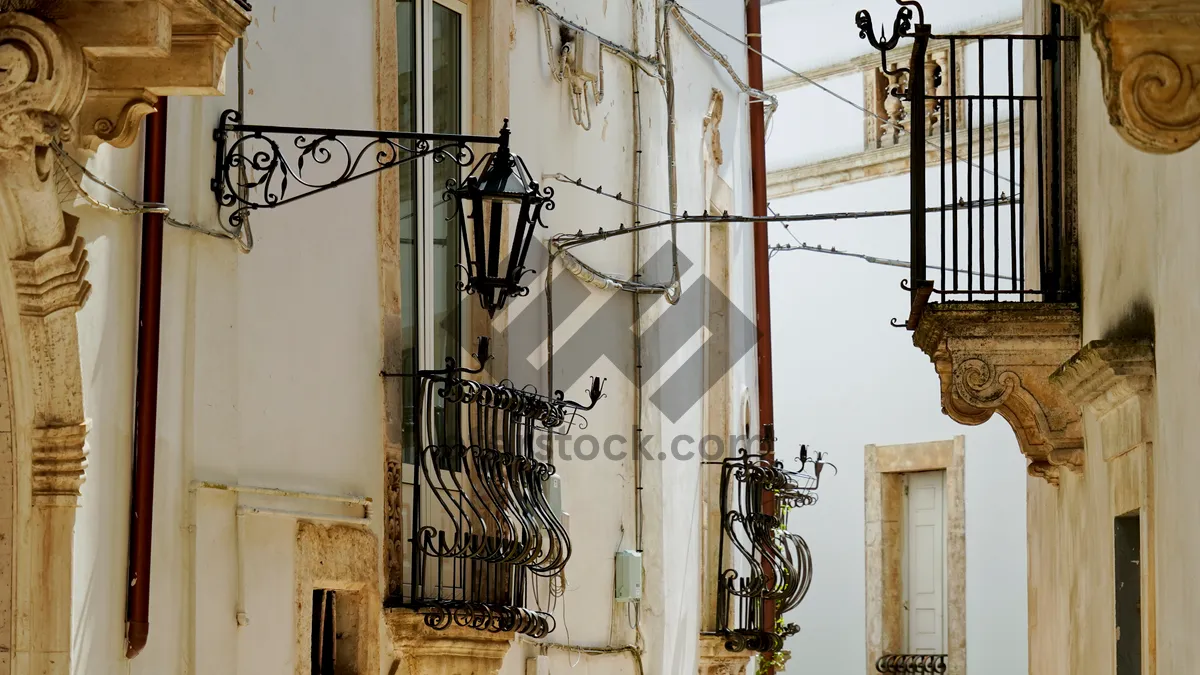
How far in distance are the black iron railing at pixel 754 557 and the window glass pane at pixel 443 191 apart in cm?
335

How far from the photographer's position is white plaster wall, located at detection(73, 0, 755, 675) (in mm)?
6816

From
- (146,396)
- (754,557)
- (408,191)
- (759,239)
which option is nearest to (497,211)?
(146,396)

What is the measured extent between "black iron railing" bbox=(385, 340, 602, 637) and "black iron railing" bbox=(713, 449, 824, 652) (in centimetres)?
337

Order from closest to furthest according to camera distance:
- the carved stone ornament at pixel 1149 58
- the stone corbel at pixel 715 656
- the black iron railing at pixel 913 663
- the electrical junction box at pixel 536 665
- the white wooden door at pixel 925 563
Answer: the carved stone ornament at pixel 1149 58 → the electrical junction box at pixel 536 665 → the stone corbel at pixel 715 656 → the black iron railing at pixel 913 663 → the white wooden door at pixel 925 563

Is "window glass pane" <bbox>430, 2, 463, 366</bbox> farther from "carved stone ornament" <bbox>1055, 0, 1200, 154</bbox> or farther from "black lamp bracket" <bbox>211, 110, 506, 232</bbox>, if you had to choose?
"carved stone ornament" <bbox>1055, 0, 1200, 154</bbox>

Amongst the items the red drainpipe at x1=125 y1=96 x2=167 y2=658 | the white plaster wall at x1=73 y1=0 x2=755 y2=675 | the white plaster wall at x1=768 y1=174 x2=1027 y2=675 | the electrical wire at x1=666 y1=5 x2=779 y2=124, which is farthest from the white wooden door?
the red drainpipe at x1=125 y1=96 x2=167 y2=658

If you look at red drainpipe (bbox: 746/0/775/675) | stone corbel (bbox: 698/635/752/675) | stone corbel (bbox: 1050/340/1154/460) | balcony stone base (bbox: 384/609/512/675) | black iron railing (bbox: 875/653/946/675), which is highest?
red drainpipe (bbox: 746/0/775/675)

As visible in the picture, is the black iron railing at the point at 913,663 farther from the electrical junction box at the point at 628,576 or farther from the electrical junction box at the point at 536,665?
the electrical junction box at the point at 536,665

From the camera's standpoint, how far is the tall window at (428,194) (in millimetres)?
9922

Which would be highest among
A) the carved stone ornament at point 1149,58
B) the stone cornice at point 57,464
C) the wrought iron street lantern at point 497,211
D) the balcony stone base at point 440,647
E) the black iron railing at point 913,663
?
the wrought iron street lantern at point 497,211

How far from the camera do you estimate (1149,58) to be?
414cm

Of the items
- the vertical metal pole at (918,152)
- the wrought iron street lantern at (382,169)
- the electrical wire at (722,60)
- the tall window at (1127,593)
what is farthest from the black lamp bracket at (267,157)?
the electrical wire at (722,60)

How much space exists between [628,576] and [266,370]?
179 inches

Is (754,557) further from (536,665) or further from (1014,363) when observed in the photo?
(1014,363)
